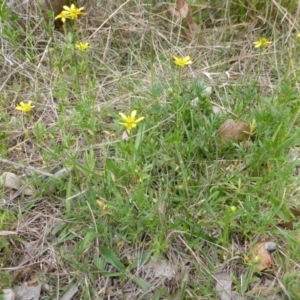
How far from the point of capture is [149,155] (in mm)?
1539

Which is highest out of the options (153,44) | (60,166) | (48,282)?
(153,44)

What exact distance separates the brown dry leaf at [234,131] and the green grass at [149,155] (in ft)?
0.11

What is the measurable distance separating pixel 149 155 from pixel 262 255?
1.62 ft

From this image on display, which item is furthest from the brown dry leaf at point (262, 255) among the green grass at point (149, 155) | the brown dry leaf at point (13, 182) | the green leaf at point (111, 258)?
the brown dry leaf at point (13, 182)

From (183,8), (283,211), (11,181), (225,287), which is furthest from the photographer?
(183,8)

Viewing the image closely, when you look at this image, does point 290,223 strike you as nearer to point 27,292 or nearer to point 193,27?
point 27,292

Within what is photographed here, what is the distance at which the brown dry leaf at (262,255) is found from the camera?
132cm

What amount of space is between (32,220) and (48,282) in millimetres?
225

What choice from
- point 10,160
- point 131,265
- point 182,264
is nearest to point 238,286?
point 182,264

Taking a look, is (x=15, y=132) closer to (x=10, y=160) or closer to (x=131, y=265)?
(x=10, y=160)

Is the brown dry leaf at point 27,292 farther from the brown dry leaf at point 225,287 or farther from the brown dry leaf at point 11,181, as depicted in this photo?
the brown dry leaf at point 225,287

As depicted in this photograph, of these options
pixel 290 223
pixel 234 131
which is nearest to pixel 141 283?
pixel 290 223

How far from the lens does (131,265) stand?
1338 mm

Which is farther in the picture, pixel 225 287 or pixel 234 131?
Answer: pixel 234 131
